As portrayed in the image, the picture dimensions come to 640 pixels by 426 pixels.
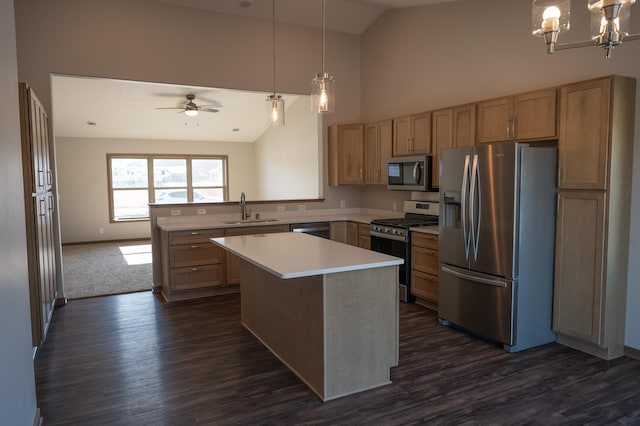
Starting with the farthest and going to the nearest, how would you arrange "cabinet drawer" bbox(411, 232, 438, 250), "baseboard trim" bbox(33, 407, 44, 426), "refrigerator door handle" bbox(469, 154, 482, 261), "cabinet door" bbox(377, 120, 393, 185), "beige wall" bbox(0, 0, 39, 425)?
"cabinet door" bbox(377, 120, 393, 185) → "cabinet drawer" bbox(411, 232, 438, 250) → "refrigerator door handle" bbox(469, 154, 482, 261) → "baseboard trim" bbox(33, 407, 44, 426) → "beige wall" bbox(0, 0, 39, 425)

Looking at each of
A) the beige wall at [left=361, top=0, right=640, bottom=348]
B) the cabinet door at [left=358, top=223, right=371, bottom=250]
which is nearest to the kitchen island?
the beige wall at [left=361, top=0, right=640, bottom=348]

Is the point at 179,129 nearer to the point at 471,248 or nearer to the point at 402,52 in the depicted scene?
the point at 402,52

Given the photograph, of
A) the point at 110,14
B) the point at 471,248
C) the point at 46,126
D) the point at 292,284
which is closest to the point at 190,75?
the point at 110,14

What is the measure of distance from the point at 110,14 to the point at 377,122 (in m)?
3.48

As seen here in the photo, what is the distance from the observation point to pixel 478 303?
371 cm

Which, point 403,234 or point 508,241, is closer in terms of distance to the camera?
point 508,241

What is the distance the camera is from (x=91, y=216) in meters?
9.55

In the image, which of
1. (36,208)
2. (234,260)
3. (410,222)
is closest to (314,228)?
(234,260)

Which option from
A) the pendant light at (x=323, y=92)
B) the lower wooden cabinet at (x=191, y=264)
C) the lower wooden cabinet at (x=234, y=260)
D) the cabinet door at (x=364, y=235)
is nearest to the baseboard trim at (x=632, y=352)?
the cabinet door at (x=364, y=235)

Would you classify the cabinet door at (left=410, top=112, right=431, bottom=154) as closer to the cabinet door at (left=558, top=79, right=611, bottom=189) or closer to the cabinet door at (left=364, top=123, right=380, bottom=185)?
the cabinet door at (left=364, top=123, right=380, bottom=185)

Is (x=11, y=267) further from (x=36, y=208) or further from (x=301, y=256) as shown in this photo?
(x=36, y=208)

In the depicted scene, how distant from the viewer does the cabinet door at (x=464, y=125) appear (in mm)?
4270

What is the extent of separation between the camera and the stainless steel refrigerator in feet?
11.2

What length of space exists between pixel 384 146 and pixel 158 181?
262 inches
